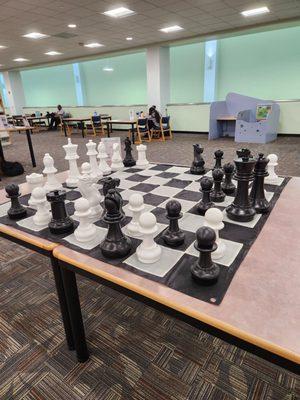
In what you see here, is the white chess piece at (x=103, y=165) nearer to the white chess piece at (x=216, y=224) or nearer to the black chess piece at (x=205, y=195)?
the black chess piece at (x=205, y=195)

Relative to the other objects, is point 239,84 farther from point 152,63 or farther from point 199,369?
point 199,369

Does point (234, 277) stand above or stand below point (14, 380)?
above

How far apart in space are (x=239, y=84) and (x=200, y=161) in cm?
831

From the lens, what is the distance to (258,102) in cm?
663

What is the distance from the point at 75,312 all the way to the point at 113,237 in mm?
415

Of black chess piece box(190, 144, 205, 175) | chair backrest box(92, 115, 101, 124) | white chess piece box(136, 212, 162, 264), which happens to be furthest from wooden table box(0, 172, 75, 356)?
chair backrest box(92, 115, 101, 124)

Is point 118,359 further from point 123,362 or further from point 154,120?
point 154,120

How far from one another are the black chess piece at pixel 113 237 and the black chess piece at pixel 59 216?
20 centimetres

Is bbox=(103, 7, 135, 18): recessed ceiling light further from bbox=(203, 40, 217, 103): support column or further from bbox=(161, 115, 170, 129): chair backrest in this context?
bbox=(203, 40, 217, 103): support column

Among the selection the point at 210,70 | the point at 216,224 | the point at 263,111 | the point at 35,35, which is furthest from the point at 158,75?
the point at 216,224

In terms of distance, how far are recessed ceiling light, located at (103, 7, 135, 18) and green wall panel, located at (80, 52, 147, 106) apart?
5.30 m

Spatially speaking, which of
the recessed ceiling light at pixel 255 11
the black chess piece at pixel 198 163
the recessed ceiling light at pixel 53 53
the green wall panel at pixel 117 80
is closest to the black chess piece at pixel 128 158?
the black chess piece at pixel 198 163

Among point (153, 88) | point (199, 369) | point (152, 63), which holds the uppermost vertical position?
point (152, 63)

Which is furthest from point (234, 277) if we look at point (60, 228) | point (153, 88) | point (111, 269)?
point (153, 88)
